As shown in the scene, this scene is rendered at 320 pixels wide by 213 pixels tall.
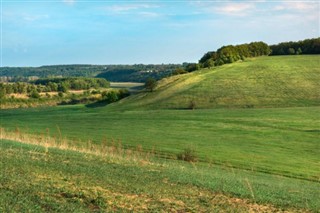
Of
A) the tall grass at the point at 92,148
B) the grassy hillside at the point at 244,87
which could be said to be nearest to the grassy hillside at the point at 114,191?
the tall grass at the point at 92,148

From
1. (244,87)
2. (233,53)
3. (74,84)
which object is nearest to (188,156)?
(244,87)

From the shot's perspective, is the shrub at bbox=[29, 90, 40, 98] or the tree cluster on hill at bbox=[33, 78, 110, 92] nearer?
the shrub at bbox=[29, 90, 40, 98]

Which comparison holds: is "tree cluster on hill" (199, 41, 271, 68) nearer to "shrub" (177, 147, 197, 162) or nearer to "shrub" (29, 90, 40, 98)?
"shrub" (29, 90, 40, 98)

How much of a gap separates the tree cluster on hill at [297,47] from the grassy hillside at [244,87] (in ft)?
71.1

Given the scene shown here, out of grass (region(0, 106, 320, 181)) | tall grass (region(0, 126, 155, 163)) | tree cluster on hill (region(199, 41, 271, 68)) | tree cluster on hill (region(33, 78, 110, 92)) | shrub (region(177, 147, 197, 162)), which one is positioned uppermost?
tree cluster on hill (region(199, 41, 271, 68))

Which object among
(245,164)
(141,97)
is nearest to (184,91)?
(141,97)

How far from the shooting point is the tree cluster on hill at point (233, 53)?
110 m

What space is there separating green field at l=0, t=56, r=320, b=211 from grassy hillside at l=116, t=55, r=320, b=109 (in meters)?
0.17

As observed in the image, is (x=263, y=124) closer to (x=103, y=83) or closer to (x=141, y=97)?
(x=141, y=97)

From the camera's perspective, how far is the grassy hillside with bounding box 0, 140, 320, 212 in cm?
947

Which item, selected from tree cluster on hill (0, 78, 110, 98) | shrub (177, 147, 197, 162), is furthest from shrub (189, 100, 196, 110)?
tree cluster on hill (0, 78, 110, 98)

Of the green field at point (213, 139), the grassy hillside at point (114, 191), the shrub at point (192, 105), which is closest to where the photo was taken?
the grassy hillside at point (114, 191)

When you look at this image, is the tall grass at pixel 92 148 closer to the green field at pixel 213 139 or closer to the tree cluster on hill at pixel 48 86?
the green field at pixel 213 139

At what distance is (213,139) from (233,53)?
79.7 m
